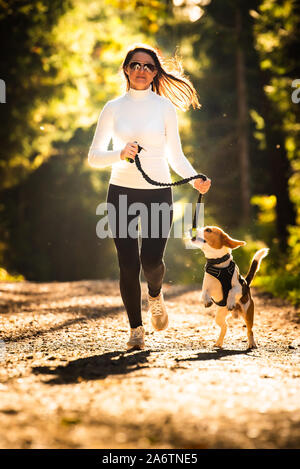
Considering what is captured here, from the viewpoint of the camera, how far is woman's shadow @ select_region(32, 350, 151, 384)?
4389 millimetres

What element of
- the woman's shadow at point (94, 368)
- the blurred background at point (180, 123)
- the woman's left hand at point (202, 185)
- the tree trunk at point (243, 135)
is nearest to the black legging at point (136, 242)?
the woman's left hand at point (202, 185)

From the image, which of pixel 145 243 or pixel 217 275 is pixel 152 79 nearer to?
pixel 145 243

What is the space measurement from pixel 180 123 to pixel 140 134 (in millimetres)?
17655

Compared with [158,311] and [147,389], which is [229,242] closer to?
[158,311]

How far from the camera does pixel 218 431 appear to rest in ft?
10.2

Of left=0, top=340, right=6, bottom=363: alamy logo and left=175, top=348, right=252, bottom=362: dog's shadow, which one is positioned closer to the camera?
left=175, top=348, right=252, bottom=362: dog's shadow

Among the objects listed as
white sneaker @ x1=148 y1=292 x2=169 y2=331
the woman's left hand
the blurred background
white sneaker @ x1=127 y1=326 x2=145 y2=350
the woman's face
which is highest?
the blurred background

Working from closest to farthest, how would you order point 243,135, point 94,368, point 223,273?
1. point 94,368
2. point 223,273
3. point 243,135

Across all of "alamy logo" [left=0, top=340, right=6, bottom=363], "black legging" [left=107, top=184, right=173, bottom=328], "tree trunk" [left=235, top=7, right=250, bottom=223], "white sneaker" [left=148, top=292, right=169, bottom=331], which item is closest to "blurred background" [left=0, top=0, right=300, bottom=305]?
"tree trunk" [left=235, top=7, right=250, bottom=223]

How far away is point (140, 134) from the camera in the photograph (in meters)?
5.72

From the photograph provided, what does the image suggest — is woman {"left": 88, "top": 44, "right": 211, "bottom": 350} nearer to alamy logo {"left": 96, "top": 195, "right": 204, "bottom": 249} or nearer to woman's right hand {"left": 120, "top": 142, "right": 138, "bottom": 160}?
alamy logo {"left": 96, "top": 195, "right": 204, "bottom": 249}

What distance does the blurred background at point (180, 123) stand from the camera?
13.6 metres

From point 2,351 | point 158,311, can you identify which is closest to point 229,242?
point 158,311

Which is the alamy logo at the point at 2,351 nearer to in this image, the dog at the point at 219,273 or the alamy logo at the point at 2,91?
the dog at the point at 219,273
